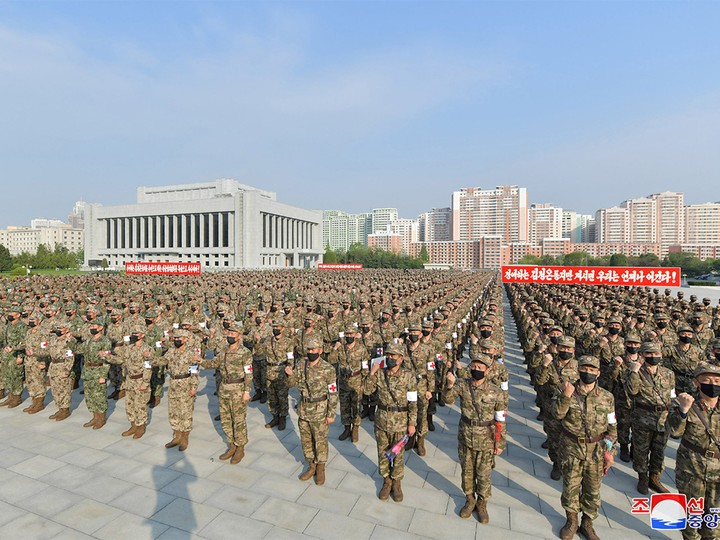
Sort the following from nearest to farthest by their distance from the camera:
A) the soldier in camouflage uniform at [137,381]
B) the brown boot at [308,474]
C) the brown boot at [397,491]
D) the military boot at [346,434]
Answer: the brown boot at [397,491]
the brown boot at [308,474]
the soldier in camouflage uniform at [137,381]
the military boot at [346,434]

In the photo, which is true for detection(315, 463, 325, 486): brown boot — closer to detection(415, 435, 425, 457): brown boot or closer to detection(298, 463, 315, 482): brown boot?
detection(298, 463, 315, 482): brown boot

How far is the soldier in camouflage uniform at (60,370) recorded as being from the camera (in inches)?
300

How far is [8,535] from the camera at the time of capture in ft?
14.5

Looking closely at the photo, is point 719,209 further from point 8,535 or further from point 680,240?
point 8,535

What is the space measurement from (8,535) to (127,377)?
8.90 ft

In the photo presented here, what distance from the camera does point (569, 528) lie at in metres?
4.38

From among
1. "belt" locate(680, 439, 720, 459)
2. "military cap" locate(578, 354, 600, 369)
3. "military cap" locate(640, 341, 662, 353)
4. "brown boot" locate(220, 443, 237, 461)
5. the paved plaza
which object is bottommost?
the paved plaza

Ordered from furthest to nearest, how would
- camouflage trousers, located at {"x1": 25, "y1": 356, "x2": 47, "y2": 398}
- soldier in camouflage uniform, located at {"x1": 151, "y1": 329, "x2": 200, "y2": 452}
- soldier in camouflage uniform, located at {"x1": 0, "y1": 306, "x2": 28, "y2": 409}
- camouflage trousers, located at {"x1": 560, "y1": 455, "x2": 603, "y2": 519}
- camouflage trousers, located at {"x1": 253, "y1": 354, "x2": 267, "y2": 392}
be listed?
camouflage trousers, located at {"x1": 253, "y1": 354, "x2": 267, "y2": 392} → soldier in camouflage uniform, located at {"x1": 0, "y1": 306, "x2": 28, "y2": 409} → camouflage trousers, located at {"x1": 25, "y1": 356, "x2": 47, "y2": 398} → soldier in camouflage uniform, located at {"x1": 151, "y1": 329, "x2": 200, "y2": 452} → camouflage trousers, located at {"x1": 560, "y1": 455, "x2": 603, "y2": 519}

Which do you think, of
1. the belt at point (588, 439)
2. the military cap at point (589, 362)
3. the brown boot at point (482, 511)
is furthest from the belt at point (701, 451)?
the brown boot at point (482, 511)

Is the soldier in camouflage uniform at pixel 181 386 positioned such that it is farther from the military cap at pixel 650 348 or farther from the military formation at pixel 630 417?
the military cap at pixel 650 348

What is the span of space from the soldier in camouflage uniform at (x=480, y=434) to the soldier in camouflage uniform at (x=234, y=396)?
11.1ft

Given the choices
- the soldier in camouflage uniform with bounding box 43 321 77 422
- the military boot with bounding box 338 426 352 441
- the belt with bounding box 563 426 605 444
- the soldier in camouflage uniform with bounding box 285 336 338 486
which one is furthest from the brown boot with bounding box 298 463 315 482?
the soldier in camouflage uniform with bounding box 43 321 77 422

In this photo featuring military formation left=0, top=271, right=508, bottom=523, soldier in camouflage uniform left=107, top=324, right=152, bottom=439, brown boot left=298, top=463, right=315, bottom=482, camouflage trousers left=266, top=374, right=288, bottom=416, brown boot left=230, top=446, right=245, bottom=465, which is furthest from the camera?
camouflage trousers left=266, top=374, right=288, bottom=416

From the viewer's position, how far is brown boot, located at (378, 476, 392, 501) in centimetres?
511
